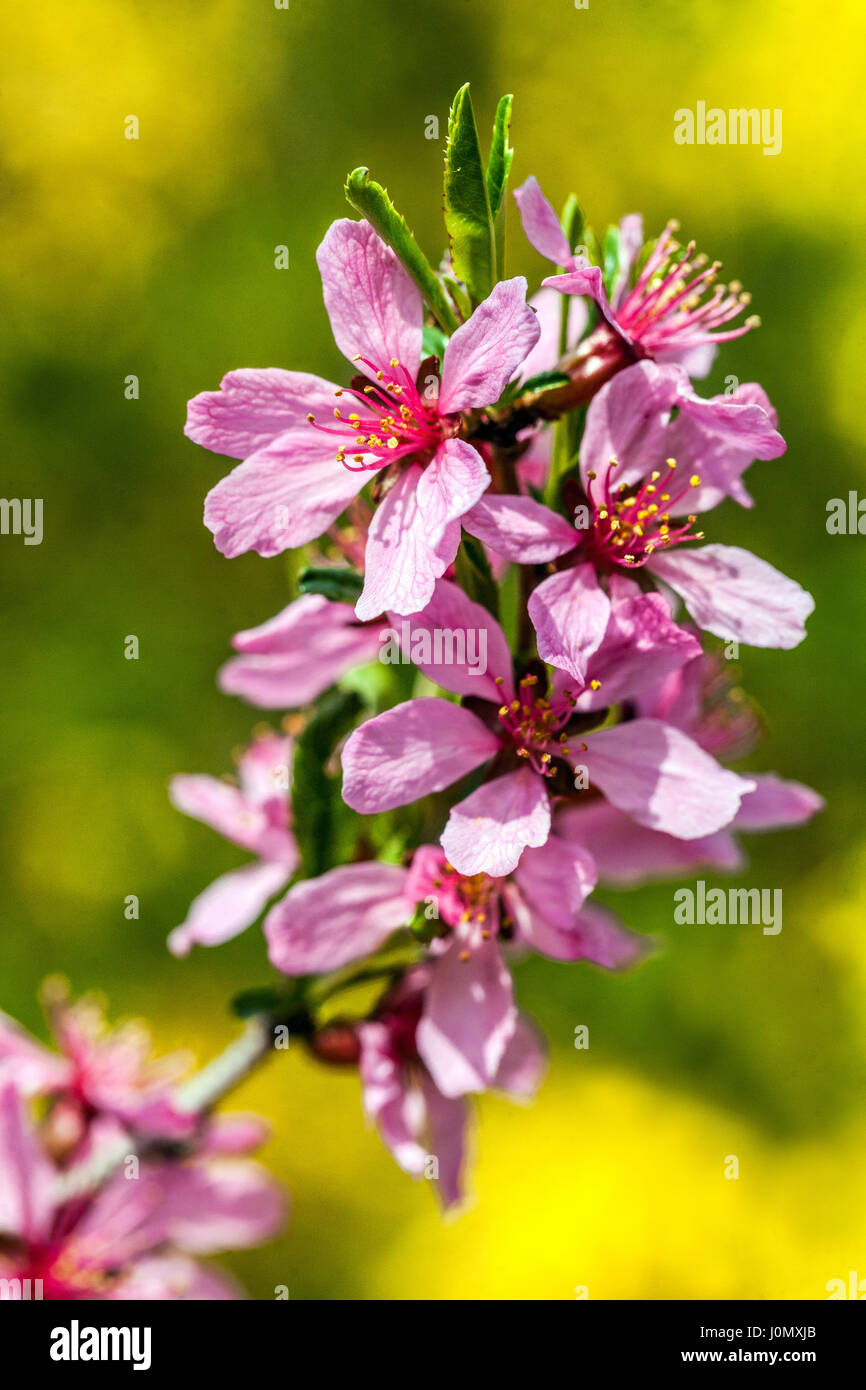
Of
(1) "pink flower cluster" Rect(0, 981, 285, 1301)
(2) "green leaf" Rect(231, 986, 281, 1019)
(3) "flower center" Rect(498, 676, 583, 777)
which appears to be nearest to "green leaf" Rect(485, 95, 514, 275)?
(3) "flower center" Rect(498, 676, 583, 777)

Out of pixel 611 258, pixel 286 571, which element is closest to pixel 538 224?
pixel 611 258

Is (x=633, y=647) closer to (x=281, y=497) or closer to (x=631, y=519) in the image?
(x=631, y=519)

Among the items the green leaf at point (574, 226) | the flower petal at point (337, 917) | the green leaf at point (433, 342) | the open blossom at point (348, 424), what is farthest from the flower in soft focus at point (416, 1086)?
the green leaf at point (574, 226)

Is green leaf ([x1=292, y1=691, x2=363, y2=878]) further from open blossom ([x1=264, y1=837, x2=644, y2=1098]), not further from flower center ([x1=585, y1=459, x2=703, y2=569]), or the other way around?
flower center ([x1=585, y1=459, x2=703, y2=569])

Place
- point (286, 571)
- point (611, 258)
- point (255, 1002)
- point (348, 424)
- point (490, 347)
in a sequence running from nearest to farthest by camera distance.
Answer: point (490, 347) → point (348, 424) → point (611, 258) → point (255, 1002) → point (286, 571)

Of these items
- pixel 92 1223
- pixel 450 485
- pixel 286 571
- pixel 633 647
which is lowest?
pixel 92 1223

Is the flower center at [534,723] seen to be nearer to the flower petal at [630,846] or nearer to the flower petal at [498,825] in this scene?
the flower petal at [498,825]
